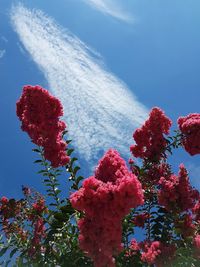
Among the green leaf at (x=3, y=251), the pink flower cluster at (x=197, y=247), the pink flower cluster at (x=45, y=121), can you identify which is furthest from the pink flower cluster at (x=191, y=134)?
the green leaf at (x=3, y=251)

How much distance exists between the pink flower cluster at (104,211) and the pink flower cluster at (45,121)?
304cm

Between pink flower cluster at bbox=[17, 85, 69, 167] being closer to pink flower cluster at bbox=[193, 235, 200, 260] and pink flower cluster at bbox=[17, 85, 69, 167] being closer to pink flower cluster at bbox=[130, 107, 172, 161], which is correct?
pink flower cluster at bbox=[130, 107, 172, 161]

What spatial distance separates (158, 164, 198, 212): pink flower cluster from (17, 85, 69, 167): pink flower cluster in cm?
188

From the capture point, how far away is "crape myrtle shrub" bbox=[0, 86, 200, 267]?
5.35 metres

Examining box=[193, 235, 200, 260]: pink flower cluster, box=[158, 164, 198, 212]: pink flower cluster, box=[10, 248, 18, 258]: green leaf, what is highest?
box=[158, 164, 198, 212]: pink flower cluster

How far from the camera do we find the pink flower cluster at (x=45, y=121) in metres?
8.48

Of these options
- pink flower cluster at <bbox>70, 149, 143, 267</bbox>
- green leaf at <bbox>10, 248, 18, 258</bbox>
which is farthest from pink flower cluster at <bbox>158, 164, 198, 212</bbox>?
green leaf at <bbox>10, 248, 18, 258</bbox>

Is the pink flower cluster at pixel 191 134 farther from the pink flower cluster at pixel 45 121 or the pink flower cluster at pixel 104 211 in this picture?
the pink flower cluster at pixel 104 211

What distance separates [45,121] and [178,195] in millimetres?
2519

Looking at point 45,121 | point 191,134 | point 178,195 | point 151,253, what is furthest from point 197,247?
point 45,121

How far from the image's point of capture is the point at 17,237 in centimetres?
875

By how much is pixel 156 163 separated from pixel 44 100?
7.38ft

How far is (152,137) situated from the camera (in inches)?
360

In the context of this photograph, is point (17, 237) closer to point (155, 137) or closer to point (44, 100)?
point (44, 100)
